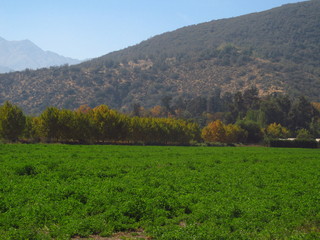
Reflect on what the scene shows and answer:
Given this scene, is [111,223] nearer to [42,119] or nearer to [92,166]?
[92,166]

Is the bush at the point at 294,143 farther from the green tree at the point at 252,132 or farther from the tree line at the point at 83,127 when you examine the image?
the tree line at the point at 83,127

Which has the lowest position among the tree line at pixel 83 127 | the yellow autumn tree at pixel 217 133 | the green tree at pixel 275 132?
the green tree at pixel 275 132

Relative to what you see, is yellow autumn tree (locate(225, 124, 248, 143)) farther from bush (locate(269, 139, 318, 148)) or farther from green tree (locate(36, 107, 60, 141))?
green tree (locate(36, 107, 60, 141))

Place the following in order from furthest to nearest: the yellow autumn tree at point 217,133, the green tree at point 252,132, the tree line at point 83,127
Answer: the green tree at point 252,132
the yellow autumn tree at point 217,133
the tree line at point 83,127

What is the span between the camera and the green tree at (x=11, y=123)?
231 feet

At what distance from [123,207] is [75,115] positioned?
224 feet

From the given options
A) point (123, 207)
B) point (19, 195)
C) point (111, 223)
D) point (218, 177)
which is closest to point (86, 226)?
point (111, 223)

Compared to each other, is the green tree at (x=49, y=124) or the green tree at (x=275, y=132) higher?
the green tree at (x=49, y=124)

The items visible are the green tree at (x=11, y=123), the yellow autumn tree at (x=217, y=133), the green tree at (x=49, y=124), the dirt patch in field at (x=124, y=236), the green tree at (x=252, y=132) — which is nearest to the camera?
the dirt patch in field at (x=124, y=236)

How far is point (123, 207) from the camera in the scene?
15289mm

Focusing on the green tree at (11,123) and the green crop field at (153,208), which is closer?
the green crop field at (153,208)

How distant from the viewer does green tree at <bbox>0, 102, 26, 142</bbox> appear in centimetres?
7038

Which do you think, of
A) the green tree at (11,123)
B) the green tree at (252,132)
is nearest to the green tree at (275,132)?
the green tree at (252,132)

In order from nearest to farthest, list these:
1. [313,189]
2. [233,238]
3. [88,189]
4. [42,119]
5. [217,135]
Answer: [233,238] < [88,189] < [313,189] < [42,119] < [217,135]
